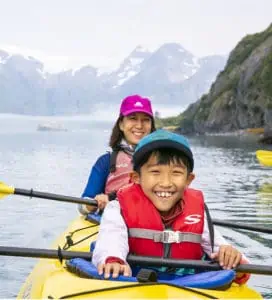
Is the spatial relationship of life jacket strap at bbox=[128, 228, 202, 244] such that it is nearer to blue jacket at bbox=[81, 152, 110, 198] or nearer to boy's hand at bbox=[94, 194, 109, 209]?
boy's hand at bbox=[94, 194, 109, 209]

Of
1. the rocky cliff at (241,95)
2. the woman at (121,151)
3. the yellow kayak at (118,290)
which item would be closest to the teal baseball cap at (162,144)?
the yellow kayak at (118,290)

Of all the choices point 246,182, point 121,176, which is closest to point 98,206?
point 121,176

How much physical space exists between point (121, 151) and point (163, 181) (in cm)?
331

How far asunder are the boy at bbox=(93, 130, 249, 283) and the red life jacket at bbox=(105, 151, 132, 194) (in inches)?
117

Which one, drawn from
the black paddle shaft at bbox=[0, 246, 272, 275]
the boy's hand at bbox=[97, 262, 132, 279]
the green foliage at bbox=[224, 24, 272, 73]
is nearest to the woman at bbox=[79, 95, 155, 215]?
the black paddle shaft at bbox=[0, 246, 272, 275]

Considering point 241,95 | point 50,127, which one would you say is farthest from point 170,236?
point 50,127

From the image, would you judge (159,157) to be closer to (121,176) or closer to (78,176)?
(121,176)

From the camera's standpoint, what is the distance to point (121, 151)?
23.4ft

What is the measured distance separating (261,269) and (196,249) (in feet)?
1.44

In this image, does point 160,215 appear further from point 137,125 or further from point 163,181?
point 137,125

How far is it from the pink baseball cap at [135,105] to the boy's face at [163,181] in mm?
2831

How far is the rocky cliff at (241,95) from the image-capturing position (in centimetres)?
5954

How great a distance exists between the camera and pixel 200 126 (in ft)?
280

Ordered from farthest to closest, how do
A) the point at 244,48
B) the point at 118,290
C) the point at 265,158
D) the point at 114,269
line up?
1. the point at 244,48
2. the point at 265,158
3. the point at 114,269
4. the point at 118,290
